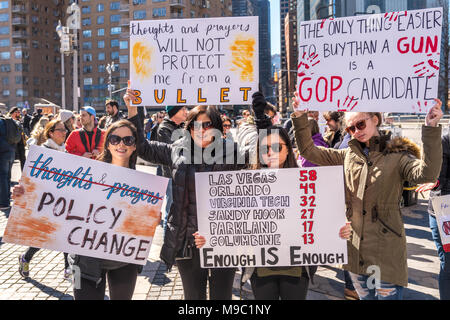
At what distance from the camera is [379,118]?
3.21 m

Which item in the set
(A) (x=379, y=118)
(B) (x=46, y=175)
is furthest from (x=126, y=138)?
(A) (x=379, y=118)

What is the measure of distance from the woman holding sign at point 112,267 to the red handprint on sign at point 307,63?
1622mm

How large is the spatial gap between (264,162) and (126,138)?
1211mm

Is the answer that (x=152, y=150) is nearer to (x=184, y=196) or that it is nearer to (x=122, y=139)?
(x=122, y=139)

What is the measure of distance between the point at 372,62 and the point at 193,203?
78.7 inches

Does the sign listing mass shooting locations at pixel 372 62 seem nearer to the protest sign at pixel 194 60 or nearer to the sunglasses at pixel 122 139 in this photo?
the protest sign at pixel 194 60

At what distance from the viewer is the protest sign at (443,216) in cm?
350

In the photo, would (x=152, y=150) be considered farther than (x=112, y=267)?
Yes

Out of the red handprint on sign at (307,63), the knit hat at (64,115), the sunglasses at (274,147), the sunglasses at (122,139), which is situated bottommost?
the sunglasses at (274,147)

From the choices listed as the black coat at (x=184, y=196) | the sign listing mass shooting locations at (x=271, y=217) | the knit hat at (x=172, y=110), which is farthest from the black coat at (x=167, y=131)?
the sign listing mass shooting locations at (x=271, y=217)

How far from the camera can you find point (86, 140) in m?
5.28

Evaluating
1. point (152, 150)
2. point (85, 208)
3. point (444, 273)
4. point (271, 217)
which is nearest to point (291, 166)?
point (271, 217)

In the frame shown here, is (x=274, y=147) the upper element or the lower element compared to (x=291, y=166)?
upper
